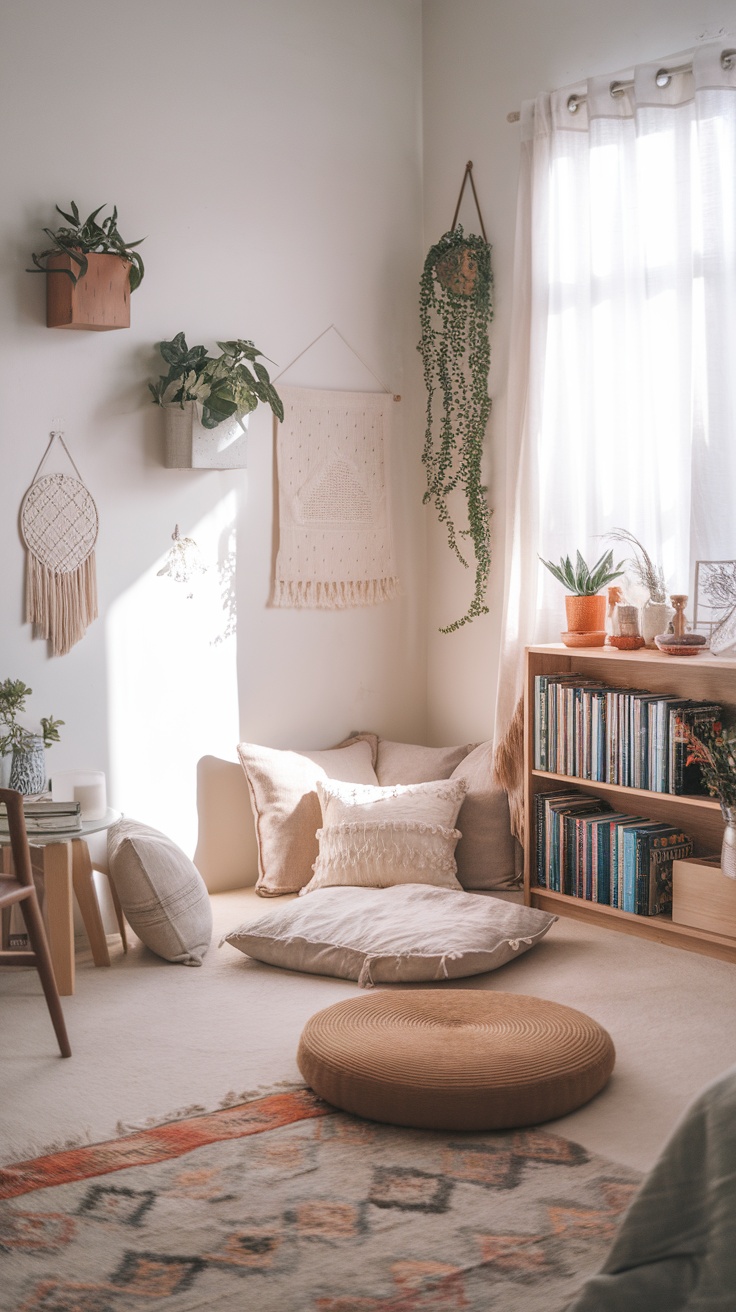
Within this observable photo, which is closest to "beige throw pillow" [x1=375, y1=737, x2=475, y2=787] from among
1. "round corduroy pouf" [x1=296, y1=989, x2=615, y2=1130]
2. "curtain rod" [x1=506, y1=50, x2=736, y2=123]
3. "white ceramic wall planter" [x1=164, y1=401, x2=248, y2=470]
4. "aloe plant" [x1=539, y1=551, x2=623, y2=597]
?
"aloe plant" [x1=539, y1=551, x2=623, y2=597]

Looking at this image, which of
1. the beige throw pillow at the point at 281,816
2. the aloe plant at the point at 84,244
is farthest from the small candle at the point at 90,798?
the aloe plant at the point at 84,244

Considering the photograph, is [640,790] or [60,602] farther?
[60,602]

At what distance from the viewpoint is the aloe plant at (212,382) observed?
3.74 m

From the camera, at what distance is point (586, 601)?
370cm

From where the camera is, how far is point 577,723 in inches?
147

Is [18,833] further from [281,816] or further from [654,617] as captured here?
[654,617]

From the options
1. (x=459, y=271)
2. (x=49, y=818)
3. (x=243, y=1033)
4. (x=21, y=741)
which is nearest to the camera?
(x=243, y=1033)

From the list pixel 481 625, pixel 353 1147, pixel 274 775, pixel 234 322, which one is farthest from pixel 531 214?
pixel 353 1147

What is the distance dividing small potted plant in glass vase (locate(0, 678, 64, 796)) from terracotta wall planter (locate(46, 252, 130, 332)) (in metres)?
1.07

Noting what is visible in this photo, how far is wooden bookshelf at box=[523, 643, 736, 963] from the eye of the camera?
341cm

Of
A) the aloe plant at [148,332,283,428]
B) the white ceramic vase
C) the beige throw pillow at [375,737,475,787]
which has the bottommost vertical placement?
the beige throw pillow at [375,737,475,787]

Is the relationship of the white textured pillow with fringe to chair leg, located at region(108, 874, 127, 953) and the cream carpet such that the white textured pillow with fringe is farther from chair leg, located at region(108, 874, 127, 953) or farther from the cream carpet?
chair leg, located at region(108, 874, 127, 953)

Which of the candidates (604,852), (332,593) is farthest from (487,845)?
(332,593)

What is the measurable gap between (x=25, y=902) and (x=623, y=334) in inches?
94.4
